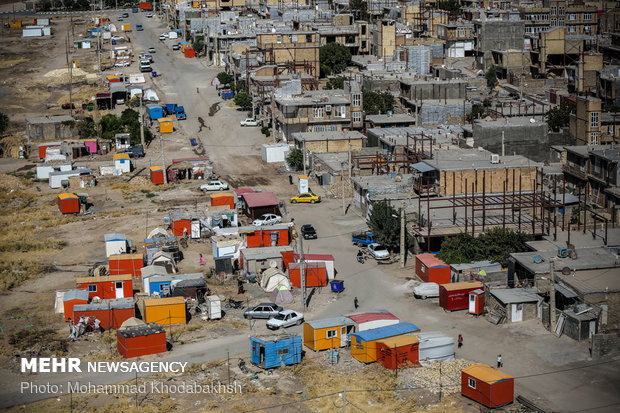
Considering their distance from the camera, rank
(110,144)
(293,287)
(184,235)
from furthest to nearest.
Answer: (110,144) < (184,235) < (293,287)

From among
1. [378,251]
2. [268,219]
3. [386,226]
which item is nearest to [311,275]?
[378,251]

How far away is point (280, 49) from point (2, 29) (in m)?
70.2

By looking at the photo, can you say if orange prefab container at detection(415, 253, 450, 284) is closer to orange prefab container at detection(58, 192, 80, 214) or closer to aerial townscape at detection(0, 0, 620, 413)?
aerial townscape at detection(0, 0, 620, 413)

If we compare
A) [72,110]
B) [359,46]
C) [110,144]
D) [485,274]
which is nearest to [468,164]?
[485,274]

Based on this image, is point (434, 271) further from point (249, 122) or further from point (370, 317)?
point (249, 122)

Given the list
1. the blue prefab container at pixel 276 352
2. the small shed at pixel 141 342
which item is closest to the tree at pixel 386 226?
the blue prefab container at pixel 276 352

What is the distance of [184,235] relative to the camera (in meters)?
48.1

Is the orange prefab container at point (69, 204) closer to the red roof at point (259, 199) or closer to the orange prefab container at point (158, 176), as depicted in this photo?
the orange prefab container at point (158, 176)

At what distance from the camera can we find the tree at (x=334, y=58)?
93188 mm

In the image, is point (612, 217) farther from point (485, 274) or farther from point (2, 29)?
point (2, 29)

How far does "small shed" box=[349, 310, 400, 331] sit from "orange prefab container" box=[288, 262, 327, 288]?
5.21 m

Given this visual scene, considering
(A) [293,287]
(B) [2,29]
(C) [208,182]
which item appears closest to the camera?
(A) [293,287]

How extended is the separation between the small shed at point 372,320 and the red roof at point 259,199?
16.0m

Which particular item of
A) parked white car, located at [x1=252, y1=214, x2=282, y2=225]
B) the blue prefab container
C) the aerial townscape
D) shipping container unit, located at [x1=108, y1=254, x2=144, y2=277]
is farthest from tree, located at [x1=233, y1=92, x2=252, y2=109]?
the blue prefab container
